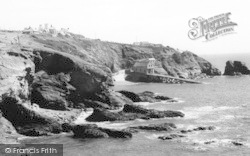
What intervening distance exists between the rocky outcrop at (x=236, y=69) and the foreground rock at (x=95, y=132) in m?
119

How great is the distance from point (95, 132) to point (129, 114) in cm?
1608

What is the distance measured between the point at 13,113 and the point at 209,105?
156ft

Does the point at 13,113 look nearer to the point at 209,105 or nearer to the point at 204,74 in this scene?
the point at 209,105

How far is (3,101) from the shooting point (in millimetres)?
68312

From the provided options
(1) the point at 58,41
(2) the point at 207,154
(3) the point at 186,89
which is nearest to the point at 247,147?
(2) the point at 207,154

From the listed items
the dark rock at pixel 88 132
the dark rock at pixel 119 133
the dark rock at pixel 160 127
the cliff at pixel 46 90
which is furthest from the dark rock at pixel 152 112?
the dark rock at pixel 88 132

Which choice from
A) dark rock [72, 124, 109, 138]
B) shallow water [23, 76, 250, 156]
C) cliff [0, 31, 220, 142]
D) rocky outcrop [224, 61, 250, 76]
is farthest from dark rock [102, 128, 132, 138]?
rocky outcrop [224, 61, 250, 76]

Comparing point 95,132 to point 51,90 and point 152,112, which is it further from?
point 51,90

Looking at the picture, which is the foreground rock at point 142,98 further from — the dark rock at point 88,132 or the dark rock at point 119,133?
the dark rock at point 119,133

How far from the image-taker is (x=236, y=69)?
175875mm

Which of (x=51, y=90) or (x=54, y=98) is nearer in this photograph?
(x=54, y=98)

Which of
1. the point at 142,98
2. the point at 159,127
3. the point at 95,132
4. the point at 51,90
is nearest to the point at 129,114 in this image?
the point at 159,127

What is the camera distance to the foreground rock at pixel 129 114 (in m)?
77.4

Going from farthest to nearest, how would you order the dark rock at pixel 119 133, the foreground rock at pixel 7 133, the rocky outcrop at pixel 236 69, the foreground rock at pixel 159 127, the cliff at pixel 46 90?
the rocky outcrop at pixel 236 69
the cliff at pixel 46 90
the foreground rock at pixel 159 127
the dark rock at pixel 119 133
the foreground rock at pixel 7 133
